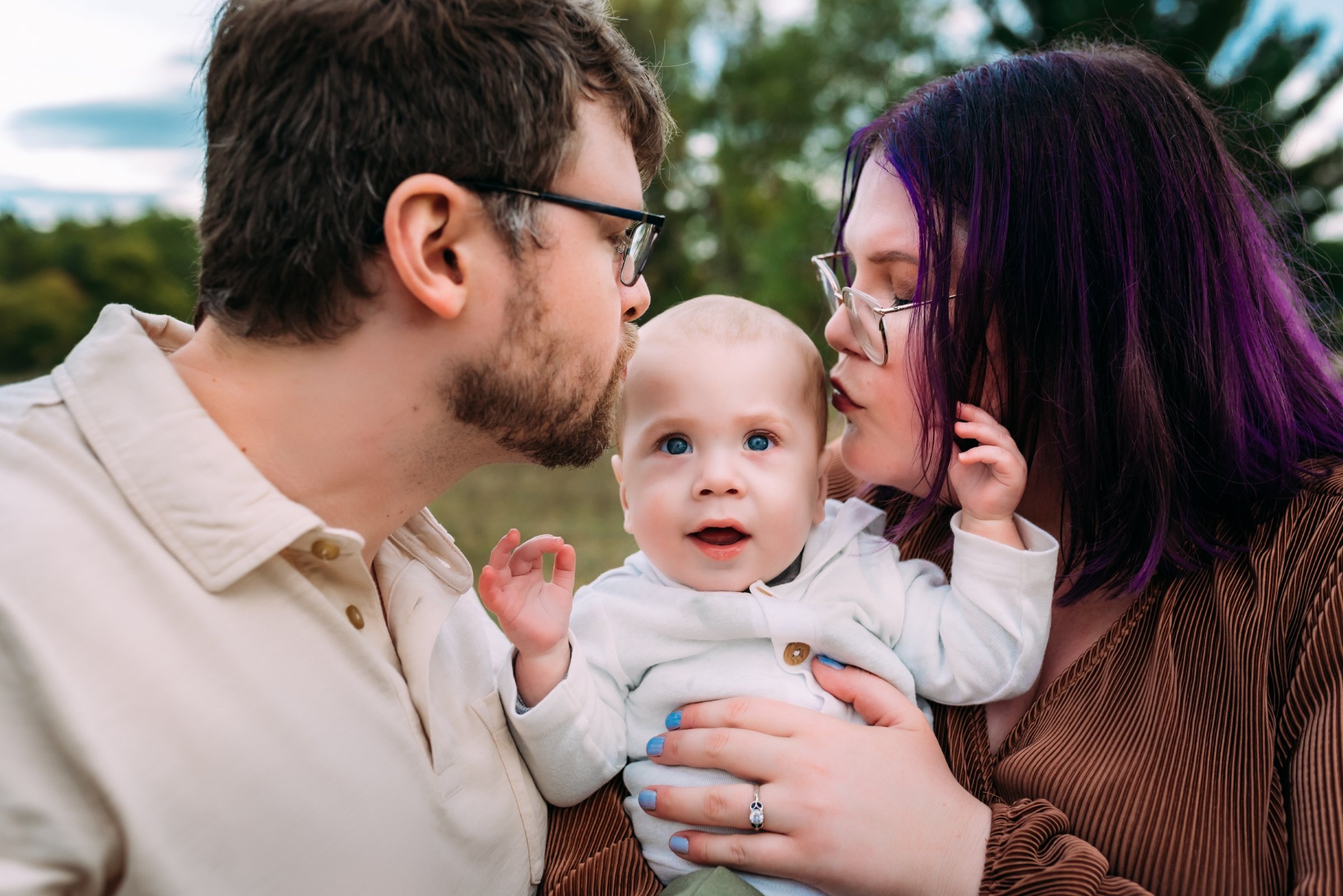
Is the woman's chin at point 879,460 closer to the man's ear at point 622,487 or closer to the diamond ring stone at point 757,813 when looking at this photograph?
the man's ear at point 622,487

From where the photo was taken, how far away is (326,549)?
1705mm

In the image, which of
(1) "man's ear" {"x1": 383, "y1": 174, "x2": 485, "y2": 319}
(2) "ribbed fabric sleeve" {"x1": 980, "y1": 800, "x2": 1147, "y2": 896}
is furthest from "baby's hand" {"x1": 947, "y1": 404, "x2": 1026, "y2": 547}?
(1) "man's ear" {"x1": 383, "y1": 174, "x2": 485, "y2": 319}

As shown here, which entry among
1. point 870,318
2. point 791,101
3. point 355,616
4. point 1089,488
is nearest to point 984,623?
point 1089,488

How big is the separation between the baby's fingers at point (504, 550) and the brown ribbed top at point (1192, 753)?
2.04ft

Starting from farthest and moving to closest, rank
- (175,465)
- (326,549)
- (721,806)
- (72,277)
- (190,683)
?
(72,277) → (721,806) → (326,549) → (175,465) → (190,683)

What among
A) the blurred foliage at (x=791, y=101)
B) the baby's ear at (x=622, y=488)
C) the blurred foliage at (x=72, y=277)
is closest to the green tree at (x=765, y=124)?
the blurred foliage at (x=791, y=101)

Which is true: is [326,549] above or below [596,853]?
above

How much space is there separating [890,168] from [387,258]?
1.19 meters

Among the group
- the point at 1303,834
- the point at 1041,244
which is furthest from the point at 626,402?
the point at 1303,834

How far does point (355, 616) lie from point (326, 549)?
0.53 feet

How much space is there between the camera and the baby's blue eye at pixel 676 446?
222 cm

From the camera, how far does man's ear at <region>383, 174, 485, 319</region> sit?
178 cm

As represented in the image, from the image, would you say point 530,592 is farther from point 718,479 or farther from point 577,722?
point 718,479

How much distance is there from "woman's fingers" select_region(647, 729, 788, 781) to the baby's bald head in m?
0.73
